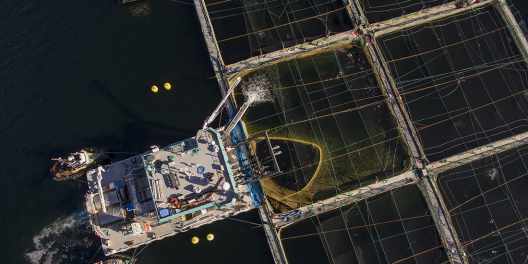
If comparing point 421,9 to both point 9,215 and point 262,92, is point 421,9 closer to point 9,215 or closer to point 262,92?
point 262,92

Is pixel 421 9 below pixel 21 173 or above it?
above

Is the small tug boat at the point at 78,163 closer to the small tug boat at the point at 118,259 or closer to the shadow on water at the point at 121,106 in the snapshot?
→ the shadow on water at the point at 121,106

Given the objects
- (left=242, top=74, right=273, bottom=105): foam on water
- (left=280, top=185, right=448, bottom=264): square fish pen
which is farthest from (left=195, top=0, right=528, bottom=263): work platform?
(left=242, top=74, right=273, bottom=105): foam on water

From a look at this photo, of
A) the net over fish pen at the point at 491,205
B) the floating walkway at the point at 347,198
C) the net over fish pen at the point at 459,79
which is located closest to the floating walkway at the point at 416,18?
the net over fish pen at the point at 459,79

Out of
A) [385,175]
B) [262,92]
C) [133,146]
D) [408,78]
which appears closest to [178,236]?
[133,146]

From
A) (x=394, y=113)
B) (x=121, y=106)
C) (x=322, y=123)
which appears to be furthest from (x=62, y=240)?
(x=394, y=113)

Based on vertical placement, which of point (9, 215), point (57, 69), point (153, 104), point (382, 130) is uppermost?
point (57, 69)
